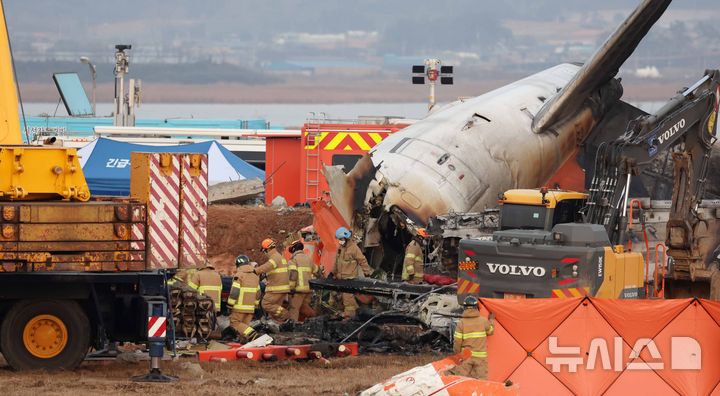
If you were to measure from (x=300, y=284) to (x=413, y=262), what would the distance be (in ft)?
8.24

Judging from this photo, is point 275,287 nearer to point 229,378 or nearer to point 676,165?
point 229,378

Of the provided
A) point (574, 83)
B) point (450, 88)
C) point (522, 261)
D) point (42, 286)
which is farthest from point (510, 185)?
point (450, 88)

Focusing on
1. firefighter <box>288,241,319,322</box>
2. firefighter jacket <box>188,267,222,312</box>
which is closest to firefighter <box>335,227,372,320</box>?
firefighter <box>288,241,319,322</box>

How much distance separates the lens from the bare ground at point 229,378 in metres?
16.9

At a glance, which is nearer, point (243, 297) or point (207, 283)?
point (243, 297)

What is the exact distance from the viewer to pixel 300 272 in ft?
78.5

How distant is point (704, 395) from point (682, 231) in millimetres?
6394

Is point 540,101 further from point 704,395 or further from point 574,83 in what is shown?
point 704,395

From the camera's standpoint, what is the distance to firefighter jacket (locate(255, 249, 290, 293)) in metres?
23.3

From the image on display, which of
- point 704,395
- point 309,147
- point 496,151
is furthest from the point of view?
point 309,147

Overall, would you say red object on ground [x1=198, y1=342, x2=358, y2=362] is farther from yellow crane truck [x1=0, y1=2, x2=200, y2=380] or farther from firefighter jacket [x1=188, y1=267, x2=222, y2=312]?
firefighter jacket [x1=188, y1=267, x2=222, y2=312]

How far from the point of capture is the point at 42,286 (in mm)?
18188

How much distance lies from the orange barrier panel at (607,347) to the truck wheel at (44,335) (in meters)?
5.56

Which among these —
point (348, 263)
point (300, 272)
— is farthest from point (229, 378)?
point (348, 263)
